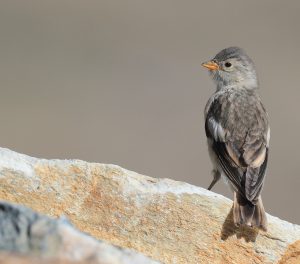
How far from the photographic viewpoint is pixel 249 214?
5.82m

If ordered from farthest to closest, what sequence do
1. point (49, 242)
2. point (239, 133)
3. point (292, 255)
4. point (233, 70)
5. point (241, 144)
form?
point (233, 70), point (239, 133), point (241, 144), point (292, 255), point (49, 242)

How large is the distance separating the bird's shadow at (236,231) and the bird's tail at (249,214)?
1.4 inches

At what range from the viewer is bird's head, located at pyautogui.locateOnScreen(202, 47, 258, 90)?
9.02 meters

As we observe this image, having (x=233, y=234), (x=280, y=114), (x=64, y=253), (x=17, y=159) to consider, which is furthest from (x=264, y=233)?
(x=280, y=114)

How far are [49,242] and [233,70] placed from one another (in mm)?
6119

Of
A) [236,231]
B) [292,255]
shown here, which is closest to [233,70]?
[236,231]

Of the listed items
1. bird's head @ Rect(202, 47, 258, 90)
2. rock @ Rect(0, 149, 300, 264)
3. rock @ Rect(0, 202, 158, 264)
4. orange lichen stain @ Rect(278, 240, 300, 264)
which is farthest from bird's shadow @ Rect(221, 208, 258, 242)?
bird's head @ Rect(202, 47, 258, 90)

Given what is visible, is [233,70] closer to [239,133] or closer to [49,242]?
[239,133]

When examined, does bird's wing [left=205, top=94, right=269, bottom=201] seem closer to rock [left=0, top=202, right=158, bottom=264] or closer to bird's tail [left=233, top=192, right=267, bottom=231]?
bird's tail [left=233, top=192, right=267, bottom=231]

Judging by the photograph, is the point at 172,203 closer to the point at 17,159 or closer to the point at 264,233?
the point at 264,233

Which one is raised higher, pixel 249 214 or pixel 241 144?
pixel 241 144

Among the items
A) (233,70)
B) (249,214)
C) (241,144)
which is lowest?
(249,214)

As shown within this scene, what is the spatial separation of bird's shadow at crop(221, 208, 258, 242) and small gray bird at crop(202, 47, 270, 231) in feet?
0.14

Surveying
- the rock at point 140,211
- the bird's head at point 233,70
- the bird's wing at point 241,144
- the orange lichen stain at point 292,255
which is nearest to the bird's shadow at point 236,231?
the rock at point 140,211
